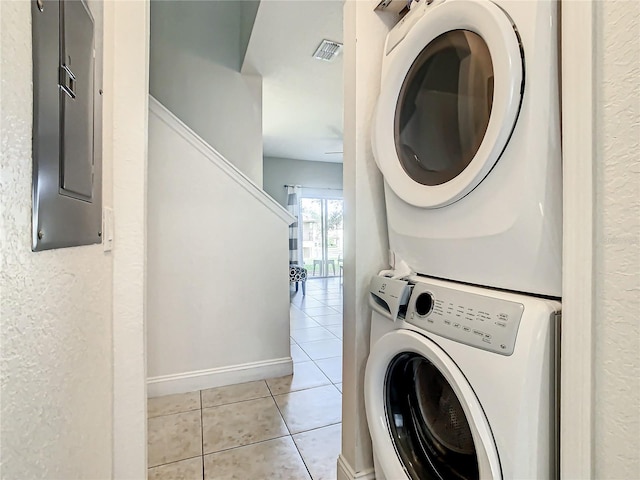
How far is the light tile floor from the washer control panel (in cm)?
95

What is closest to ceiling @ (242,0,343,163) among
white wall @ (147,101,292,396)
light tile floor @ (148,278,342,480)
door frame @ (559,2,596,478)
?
white wall @ (147,101,292,396)

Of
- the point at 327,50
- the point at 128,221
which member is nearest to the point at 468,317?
the point at 128,221

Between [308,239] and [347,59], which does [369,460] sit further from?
[308,239]

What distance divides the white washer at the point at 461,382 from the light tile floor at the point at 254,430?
A: 0.51 meters

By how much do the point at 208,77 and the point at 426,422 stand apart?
124 inches

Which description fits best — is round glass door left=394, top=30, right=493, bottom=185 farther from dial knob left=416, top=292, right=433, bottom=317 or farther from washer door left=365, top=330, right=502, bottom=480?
washer door left=365, top=330, right=502, bottom=480

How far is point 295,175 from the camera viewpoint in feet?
21.7

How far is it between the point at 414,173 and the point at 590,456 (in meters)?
0.74

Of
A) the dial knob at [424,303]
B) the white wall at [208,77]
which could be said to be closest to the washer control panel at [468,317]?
the dial knob at [424,303]

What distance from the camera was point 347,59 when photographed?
1.24 meters

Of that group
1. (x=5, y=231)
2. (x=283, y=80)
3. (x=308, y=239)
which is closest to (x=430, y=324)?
(x=5, y=231)

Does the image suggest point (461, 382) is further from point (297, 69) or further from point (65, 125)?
point (297, 69)

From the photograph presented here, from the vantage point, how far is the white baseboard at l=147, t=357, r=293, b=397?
1.95 meters

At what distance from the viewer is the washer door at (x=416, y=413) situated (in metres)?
0.82
